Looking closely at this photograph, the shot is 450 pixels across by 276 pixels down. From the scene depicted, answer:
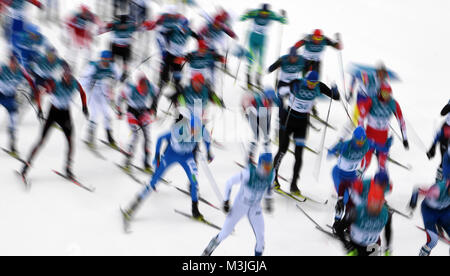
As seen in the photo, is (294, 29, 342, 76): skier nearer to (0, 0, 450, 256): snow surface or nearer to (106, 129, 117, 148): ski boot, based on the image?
(0, 0, 450, 256): snow surface

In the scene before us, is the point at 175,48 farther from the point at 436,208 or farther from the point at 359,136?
the point at 436,208

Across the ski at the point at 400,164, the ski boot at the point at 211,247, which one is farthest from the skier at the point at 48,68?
the ski at the point at 400,164

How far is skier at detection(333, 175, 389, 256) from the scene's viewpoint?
498 centimetres

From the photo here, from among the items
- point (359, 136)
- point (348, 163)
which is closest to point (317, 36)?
point (359, 136)

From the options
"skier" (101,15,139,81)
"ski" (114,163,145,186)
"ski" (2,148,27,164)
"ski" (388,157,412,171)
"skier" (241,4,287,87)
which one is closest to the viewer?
"ski" (114,163,145,186)

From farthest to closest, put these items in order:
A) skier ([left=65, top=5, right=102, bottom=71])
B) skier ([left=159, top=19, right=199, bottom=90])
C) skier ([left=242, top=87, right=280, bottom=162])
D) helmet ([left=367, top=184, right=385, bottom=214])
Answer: skier ([left=65, top=5, right=102, bottom=71])
skier ([left=159, top=19, right=199, bottom=90])
skier ([left=242, top=87, right=280, bottom=162])
helmet ([left=367, top=184, right=385, bottom=214])

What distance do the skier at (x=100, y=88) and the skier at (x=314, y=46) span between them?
3.03 metres

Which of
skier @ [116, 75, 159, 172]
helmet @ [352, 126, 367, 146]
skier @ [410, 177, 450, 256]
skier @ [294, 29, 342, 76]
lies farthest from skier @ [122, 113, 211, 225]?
skier @ [294, 29, 342, 76]

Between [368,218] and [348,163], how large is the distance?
1.40 metres

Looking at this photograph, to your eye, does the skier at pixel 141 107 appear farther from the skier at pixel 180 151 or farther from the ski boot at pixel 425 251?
the ski boot at pixel 425 251

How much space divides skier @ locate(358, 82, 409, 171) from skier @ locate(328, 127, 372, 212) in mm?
725

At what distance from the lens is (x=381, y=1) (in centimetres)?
1717

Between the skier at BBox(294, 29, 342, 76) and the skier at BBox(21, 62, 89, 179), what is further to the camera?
the skier at BBox(294, 29, 342, 76)

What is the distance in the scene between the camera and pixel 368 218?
5.01m
